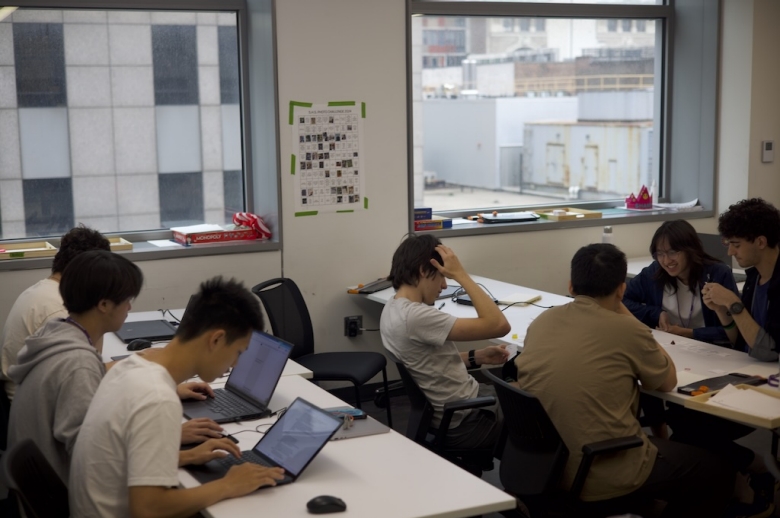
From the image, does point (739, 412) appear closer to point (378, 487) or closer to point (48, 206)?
point (378, 487)

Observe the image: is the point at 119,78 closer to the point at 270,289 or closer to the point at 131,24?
the point at 131,24

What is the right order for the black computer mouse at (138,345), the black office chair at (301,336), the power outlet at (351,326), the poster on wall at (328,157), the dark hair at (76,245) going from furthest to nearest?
the power outlet at (351,326) < the poster on wall at (328,157) < the black office chair at (301,336) < the black computer mouse at (138,345) < the dark hair at (76,245)

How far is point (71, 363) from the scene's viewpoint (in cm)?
237

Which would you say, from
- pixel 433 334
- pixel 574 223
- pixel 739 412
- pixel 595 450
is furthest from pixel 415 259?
pixel 574 223

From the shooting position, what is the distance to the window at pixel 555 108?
5762 mm

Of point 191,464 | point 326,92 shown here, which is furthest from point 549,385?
point 326,92

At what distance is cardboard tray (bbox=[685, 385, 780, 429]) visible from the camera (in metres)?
2.65

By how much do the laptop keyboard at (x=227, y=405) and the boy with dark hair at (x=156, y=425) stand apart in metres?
0.64

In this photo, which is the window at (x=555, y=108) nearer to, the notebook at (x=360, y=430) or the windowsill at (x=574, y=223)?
the windowsill at (x=574, y=223)

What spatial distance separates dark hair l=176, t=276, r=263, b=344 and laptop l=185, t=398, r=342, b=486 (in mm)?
364

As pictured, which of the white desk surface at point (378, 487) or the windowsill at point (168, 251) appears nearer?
the white desk surface at point (378, 487)

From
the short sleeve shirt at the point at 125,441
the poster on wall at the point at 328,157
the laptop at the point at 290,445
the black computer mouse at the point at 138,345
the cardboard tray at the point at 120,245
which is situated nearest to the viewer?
the short sleeve shirt at the point at 125,441

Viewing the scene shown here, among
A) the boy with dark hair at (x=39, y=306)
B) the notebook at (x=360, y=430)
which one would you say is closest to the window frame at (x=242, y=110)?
the boy with dark hair at (x=39, y=306)

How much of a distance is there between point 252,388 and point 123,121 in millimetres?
2587
